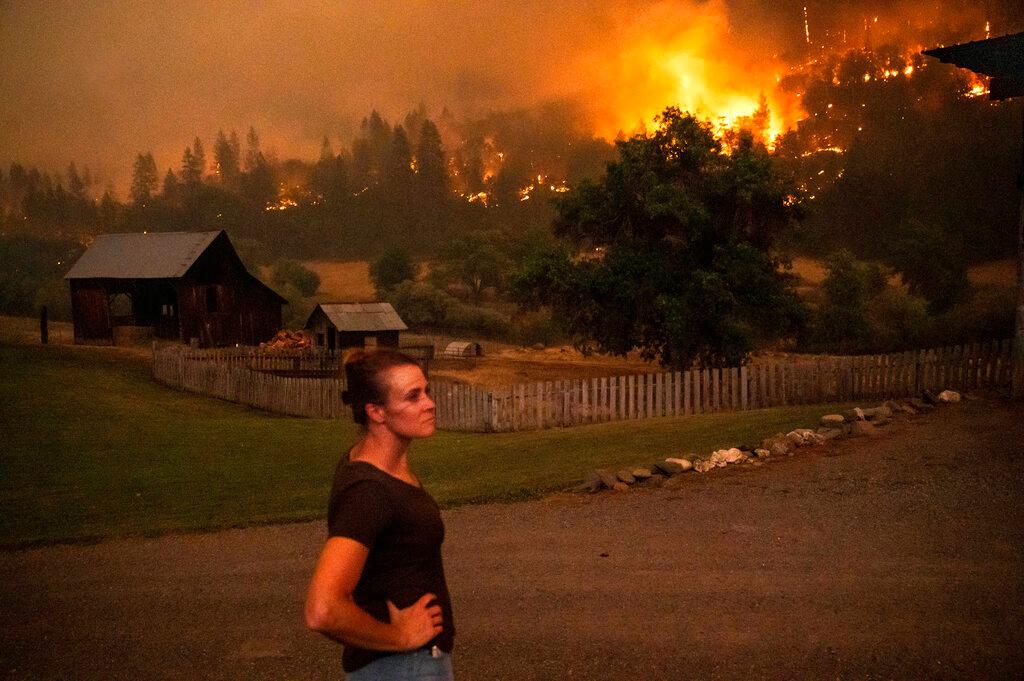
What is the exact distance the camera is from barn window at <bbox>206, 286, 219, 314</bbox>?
53.1 metres

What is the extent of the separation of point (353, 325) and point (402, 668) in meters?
50.5

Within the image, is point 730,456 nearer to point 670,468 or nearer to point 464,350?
point 670,468

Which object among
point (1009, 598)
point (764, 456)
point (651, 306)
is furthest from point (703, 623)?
point (651, 306)

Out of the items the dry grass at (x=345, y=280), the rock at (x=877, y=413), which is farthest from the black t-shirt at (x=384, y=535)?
the dry grass at (x=345, y=280)

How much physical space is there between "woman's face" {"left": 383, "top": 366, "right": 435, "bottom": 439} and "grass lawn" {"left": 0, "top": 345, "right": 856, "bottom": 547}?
A: 858 cm

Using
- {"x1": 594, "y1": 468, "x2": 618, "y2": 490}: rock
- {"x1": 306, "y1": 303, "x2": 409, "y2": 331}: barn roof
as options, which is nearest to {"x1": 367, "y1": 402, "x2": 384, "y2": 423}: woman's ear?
{"x1": 594, "y1": 468, "x2": 618, "y2": 490}: rock

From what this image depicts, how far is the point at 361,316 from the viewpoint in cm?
5350

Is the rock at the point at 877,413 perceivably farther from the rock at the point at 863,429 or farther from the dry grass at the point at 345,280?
the dry grass at the point at 345,280

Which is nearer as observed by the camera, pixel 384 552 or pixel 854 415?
pixel 384 552

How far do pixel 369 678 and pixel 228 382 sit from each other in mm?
29336

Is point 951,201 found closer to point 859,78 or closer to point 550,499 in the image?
point 859,78

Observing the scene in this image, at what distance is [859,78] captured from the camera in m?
137

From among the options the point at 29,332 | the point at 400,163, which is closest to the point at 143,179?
the point at 400,163

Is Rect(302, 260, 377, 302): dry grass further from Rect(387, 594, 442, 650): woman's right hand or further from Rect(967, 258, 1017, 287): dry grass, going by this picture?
Rect(387, 594, 442, 650): woman's right hand
